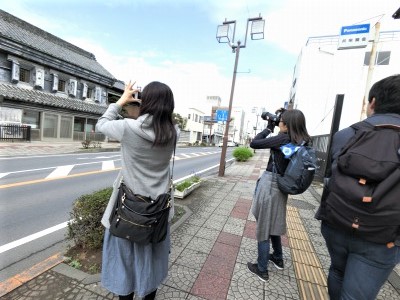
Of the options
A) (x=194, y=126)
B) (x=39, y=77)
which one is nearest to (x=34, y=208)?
(x=39, y=77)

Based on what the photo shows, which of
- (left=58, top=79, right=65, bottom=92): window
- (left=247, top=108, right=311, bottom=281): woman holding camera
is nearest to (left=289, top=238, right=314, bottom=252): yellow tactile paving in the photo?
(left=247, top=108, right=311, bottom=281): woman holding camera

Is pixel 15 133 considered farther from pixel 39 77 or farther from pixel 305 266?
pixel 305 266

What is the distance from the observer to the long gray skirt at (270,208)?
8.43 ft

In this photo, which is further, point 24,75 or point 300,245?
point 24,75

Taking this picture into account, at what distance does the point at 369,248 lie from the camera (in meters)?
1.38

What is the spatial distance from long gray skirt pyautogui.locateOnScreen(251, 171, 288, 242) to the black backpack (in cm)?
117

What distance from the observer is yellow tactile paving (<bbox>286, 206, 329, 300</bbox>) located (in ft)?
8.43

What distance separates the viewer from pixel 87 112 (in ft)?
72.2

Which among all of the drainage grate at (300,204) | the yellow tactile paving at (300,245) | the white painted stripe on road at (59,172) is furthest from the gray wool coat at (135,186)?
the white painted stripe on road at (59,172)

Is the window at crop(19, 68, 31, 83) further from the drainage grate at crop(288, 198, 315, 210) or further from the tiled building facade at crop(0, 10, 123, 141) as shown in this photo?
the drainage grate at crop(288, 198, 315, 210)

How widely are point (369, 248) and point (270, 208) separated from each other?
48.0 inches

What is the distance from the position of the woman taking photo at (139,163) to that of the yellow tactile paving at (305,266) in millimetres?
1705

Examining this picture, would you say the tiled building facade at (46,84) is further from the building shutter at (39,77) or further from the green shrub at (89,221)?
the green shrub at (89,221)

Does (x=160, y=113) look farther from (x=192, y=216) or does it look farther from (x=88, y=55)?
(x=88, y=55)
